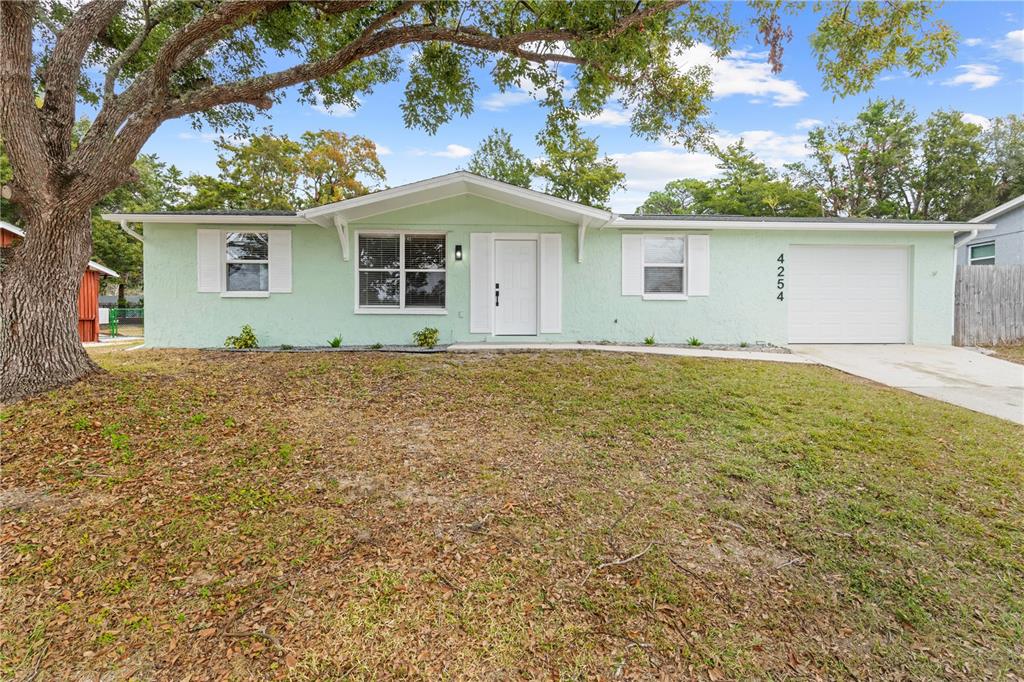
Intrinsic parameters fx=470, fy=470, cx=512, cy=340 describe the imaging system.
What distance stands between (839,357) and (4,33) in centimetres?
1156

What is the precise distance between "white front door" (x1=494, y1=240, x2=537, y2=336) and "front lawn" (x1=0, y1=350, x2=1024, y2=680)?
458 cm

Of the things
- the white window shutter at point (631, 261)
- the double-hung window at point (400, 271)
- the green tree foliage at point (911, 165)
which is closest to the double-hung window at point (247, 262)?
the double-hung window at point (400, 271)

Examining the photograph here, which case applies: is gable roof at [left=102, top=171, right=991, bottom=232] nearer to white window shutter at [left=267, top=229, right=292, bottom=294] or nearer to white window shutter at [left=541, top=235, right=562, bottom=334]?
white window shutter at [left=267, top=229, right=292, bottom=294]

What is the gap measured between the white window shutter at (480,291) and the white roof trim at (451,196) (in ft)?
3.62

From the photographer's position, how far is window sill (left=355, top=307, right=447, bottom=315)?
9.10 meters

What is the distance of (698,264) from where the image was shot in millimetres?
9352

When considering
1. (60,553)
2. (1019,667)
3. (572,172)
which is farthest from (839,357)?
(572,172)

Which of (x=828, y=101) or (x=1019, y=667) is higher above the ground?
(x=828, y=101)

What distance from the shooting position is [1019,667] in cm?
213

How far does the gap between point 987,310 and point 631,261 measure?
7771mm

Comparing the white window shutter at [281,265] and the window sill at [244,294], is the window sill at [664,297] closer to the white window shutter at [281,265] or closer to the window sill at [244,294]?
the white window shutter at [281,265]

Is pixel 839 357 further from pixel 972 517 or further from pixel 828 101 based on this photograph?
pixel 972 517

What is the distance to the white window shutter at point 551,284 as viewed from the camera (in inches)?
358

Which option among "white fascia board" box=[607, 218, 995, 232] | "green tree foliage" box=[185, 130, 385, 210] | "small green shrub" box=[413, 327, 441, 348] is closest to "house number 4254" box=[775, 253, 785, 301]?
"white fascia board" box=[607, 218, 995, 232]
